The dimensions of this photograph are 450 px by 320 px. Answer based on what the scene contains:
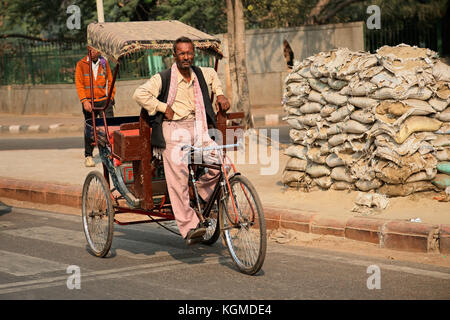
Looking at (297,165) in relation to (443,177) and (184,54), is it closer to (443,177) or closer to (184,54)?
(443,177)

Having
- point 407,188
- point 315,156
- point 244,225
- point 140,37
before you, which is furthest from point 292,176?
point 244,225

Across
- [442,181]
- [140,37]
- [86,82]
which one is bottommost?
[442,181]

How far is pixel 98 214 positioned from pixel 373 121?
306 cm

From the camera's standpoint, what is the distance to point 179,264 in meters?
7.11

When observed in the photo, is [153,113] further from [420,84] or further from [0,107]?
[0,107]

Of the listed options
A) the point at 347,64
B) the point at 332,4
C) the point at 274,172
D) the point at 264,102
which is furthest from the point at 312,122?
the point at 332,4

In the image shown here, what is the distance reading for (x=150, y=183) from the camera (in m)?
7.21

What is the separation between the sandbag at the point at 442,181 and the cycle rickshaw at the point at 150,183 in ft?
7.62

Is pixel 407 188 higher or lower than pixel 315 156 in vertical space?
lower

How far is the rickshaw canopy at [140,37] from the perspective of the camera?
285 inches

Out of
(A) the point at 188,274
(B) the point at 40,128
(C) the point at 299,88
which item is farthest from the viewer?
(B) the point at 40,128

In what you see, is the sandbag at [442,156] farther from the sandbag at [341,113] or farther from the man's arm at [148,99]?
the man's arm at [148,99]

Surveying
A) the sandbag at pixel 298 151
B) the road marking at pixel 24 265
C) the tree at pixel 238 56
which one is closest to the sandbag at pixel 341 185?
the sandbag at pixel 298 151

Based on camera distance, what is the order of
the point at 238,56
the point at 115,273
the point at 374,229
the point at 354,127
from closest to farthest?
the point at 115,273
the point at 374,229
the point at 354,127
the point at 238,56
